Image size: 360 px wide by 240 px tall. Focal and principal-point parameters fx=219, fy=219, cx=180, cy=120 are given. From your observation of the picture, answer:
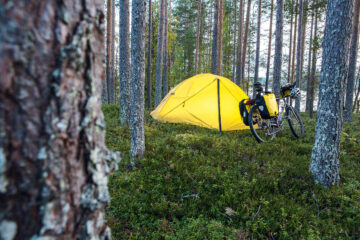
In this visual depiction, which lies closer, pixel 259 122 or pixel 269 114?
pixel 269 114

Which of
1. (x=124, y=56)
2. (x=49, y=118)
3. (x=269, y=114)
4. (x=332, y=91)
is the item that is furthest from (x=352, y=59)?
(x=49, y=118)

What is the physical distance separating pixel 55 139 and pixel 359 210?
4553mm

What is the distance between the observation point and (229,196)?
12.2 ft

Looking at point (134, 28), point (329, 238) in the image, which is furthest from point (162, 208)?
point (134, 28)

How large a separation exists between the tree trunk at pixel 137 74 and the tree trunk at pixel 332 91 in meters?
3.71

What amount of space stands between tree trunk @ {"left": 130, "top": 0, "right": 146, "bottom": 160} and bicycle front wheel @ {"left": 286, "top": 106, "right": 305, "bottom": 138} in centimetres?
492

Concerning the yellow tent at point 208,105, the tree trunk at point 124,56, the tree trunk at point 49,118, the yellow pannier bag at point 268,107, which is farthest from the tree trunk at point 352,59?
the tree trunk at point 49,118

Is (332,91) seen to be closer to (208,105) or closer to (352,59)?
(208,105)

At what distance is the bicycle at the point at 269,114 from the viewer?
250 inches

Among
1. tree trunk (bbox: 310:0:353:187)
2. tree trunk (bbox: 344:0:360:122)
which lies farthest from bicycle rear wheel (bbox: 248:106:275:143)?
tree trunk (bbox: 344:0:360:122)

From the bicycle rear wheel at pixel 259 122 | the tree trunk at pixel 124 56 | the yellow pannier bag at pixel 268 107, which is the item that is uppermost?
the tree trunk at pixel 124 56

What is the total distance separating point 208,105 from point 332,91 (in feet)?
16.4

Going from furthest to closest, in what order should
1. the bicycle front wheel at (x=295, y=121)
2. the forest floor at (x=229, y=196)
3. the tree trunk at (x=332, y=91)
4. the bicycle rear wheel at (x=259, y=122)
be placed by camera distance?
1. the bicycle front wheel at (x=295, y=121)
2. the bicycle rear wheel at (x=259, y=122)
3. the tree trunk at (x=332, y=91)
4. the forest floor at (x=229, y=196)

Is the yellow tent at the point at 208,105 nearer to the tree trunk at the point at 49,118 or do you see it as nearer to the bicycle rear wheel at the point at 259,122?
the bicycle rear wheel at the point at 259,122
